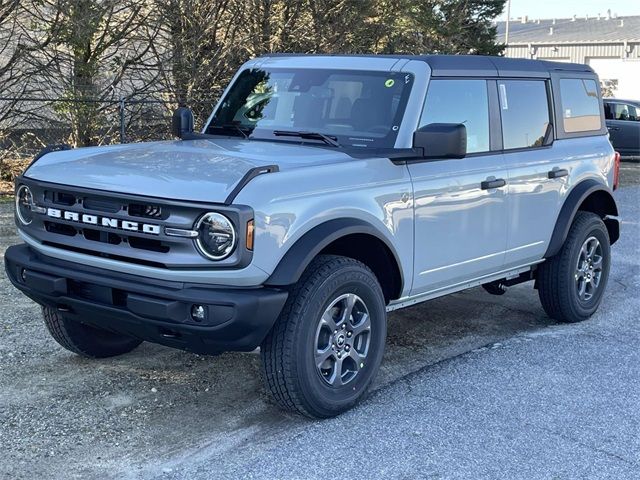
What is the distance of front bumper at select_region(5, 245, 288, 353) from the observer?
3.92 meters

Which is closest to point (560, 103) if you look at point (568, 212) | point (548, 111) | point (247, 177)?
point (548, 111)

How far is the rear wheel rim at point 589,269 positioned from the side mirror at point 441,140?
217 centimetres

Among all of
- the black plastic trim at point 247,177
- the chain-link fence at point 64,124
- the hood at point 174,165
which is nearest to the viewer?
the black plastic trim at point 247,177

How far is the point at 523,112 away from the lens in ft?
19.9

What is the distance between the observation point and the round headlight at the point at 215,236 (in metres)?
3.92

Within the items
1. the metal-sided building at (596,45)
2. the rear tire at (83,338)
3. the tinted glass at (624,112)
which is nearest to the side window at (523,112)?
the rear tire at (83,338)

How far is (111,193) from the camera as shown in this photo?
163 inches

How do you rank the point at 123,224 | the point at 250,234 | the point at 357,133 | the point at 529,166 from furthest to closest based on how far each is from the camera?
the point at 529,166, the point at 357,133, the point at 123,224, the point at 250,234

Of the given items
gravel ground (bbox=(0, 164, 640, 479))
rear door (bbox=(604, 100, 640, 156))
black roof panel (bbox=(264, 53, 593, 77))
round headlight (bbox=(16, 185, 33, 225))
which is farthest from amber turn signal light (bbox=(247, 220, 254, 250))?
rear door (bbox=(604, 100, 640, 156))

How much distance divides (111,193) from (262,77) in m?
2.06

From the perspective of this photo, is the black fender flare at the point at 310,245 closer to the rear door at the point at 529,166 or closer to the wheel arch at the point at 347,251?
the wheel arch at the point at 347,251

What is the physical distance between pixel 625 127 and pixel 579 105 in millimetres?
15993

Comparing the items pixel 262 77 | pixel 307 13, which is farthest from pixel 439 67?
pixel 307 13

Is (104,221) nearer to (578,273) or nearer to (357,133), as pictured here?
(357,133)
